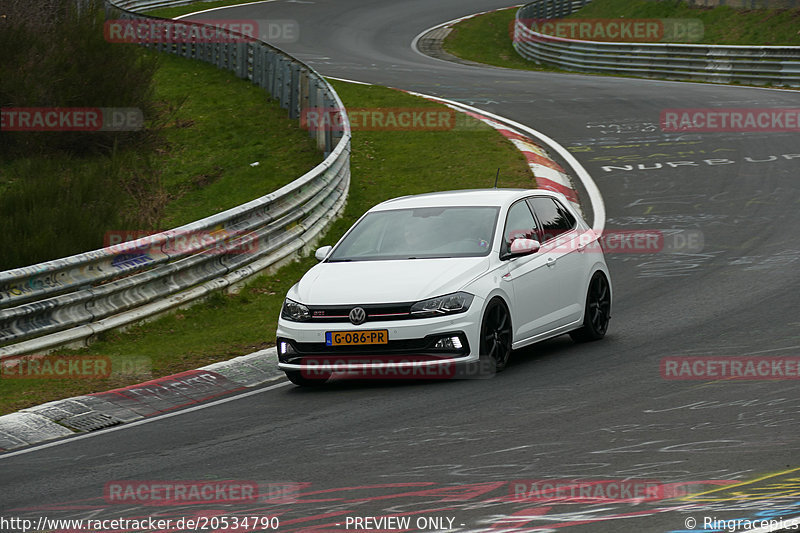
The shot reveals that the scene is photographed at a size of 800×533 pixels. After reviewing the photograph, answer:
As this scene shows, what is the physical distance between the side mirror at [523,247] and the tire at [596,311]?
122cm

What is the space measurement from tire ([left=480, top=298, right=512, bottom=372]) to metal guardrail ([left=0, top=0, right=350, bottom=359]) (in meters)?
4.25

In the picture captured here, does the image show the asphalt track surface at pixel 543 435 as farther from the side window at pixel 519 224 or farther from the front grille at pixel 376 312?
the side window at pixel 519 224

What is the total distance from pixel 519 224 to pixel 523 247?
2.40ft

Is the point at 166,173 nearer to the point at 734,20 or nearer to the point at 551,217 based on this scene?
the point at 551,217

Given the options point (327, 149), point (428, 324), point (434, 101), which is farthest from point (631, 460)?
point (434, 101)

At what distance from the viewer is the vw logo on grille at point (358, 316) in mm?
10094

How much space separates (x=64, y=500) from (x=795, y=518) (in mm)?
4017

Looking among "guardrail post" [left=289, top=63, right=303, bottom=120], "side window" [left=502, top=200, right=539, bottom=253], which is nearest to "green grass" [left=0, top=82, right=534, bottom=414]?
"guardrail post" [left=289, top=63, right=303, bottom=120]

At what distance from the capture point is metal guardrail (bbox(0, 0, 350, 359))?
1176 centimetres

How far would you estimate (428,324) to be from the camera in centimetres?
1004

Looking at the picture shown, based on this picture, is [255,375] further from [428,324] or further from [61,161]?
[61,161]

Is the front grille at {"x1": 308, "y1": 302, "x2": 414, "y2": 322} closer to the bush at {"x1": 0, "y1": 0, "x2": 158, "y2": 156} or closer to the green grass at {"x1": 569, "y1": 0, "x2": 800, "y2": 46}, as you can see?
the bush at {"x1": 0, "y1": 0, "x2": 158, "y2": 156}

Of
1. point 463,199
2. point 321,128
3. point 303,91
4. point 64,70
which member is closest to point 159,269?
point 463,199

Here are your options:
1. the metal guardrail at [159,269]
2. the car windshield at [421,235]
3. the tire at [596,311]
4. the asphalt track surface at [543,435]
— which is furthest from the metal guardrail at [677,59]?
the car windshield at [421,235]
